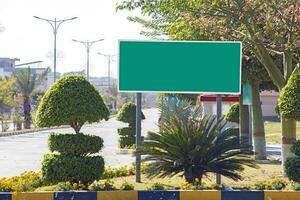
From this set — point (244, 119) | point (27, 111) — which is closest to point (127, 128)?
point (244, 119)

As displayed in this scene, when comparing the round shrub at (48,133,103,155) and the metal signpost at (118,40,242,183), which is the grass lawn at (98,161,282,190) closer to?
the metal signpost at (118,40,242,183)

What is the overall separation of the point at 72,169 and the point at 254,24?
5739 mm

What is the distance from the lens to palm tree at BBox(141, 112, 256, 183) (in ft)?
36.1

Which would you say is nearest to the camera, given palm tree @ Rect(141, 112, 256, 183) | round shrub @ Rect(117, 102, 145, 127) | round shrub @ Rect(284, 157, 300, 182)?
round shrub @ Rect(284, 157, 300, 182)

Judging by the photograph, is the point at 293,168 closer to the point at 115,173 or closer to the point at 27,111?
the point at 115,173

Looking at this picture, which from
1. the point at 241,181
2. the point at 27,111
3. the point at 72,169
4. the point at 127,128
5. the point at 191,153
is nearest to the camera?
the point at 72,169

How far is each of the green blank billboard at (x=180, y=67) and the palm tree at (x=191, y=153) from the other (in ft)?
4.30

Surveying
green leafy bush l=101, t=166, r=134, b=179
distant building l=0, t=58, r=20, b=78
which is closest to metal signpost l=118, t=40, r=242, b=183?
green leafy bush l=101, t=166, r=134, b=179

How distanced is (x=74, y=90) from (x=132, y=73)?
1.70 metres

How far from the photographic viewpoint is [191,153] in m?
10.9

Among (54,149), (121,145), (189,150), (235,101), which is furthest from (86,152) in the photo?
(121,145)

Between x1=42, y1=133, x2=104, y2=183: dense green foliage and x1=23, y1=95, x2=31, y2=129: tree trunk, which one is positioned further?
x1=23, y1=95, x2=31, y2=129: tree trunk

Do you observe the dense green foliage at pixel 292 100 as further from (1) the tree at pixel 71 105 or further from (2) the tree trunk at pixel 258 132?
(2) the tree trunk at pixel 258 132

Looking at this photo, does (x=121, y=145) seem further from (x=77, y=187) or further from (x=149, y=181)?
(x=77, y=187)
